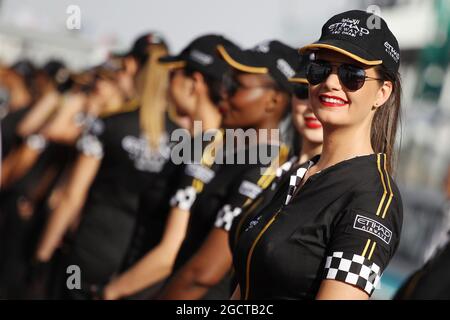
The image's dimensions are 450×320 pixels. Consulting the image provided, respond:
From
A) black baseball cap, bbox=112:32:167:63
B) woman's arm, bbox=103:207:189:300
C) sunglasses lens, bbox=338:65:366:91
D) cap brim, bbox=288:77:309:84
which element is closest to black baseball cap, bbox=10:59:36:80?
black baseball cap, bbox=112:32:167:63

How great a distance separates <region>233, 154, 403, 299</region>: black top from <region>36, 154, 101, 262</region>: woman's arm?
3378 mm

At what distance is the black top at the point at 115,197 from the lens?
571cm

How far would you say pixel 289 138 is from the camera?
4.39 meters

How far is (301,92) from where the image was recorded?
13.3ft

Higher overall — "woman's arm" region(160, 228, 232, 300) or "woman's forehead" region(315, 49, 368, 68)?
"woman's forehead" region(315, 49, 368, 68)

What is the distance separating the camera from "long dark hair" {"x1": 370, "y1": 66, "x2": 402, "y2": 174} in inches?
113

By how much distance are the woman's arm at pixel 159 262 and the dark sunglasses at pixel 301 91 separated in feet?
2.72

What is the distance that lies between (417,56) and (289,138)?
96.6ft

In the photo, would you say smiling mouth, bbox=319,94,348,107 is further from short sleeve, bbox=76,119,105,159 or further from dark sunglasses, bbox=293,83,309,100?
short sleeve, bbox=76,119,105,159

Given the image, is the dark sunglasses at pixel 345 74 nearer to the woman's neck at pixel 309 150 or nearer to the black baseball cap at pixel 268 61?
the woman's neck at pixel 309 150

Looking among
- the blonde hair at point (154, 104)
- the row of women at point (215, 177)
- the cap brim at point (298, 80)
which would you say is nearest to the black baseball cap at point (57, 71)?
the row of women at point (215, 177)

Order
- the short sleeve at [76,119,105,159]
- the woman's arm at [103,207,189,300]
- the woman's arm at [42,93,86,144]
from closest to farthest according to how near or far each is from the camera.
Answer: the woman's arm at [103,207,189,300] → the short sleeve at [76,119,105,159] → the woman's arm at [42,93,86,144]
